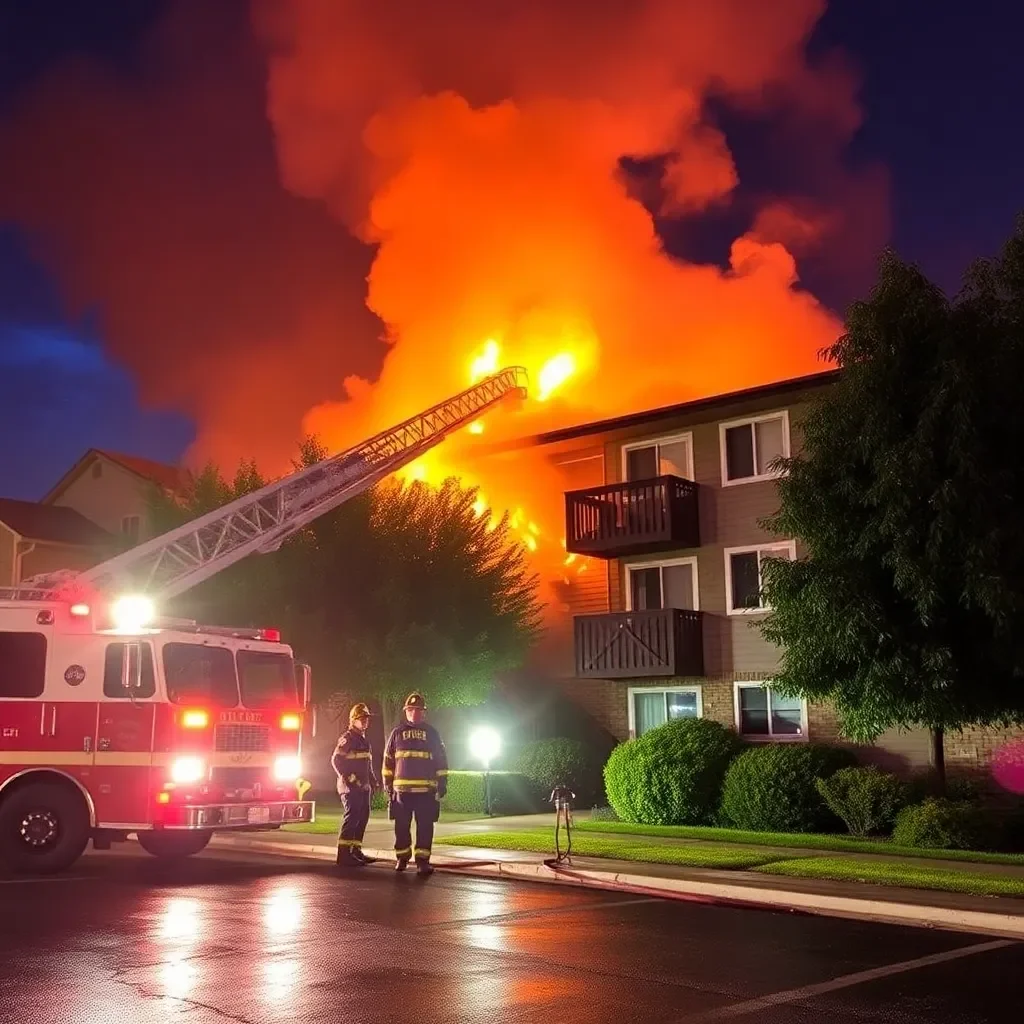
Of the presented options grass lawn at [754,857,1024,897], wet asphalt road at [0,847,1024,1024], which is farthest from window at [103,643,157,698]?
grass lawn at [754,857,1024,897]

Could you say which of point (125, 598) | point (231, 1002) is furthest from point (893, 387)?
point (231, 1002)

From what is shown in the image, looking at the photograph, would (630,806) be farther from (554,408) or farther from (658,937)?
(554,408)

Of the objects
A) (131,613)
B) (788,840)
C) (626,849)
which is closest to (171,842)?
(131,613)

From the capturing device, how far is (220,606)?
71.5 feet

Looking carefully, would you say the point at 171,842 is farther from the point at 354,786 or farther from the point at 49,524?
→ the point at 49,524

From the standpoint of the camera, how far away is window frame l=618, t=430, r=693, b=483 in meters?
22.6

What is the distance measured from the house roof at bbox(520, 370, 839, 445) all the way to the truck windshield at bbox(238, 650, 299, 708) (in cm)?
1030

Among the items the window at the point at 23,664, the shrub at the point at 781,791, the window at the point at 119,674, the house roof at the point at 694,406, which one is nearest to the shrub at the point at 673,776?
the shrub at the point at 781,791

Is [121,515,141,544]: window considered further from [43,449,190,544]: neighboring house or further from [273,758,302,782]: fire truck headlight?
[273,758,302,782]: fire truck headlight

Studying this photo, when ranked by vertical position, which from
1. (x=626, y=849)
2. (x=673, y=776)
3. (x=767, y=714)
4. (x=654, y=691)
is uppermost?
(x=654, y=691)

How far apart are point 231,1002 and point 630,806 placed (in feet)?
42.1

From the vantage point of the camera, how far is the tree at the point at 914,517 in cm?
1402

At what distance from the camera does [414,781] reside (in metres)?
12.4

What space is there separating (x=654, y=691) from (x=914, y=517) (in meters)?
9.21
